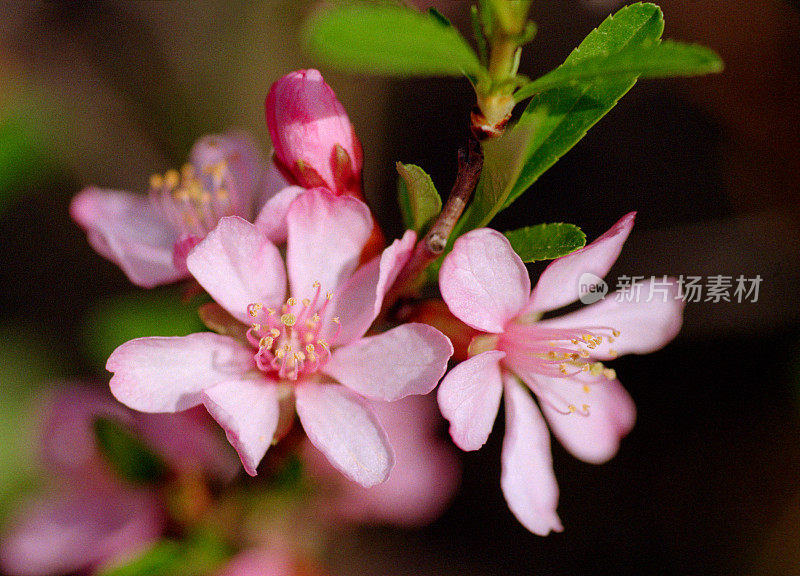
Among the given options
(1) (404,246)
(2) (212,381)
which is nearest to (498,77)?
(1) (404,246)

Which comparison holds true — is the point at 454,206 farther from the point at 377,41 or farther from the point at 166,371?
the point at 166,371

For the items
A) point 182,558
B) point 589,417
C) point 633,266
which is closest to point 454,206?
A: point 589,417

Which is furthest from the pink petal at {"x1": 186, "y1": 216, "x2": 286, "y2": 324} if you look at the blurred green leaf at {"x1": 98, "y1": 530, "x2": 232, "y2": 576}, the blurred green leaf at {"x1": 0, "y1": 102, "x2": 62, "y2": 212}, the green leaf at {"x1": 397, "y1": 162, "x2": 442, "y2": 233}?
the blurred green leaf at {"x1": 0, "y1": 102, "x2": 62, "y2": 212}

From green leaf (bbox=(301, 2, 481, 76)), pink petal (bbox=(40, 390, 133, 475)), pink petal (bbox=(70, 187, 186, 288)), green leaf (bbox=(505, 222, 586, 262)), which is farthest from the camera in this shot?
pink petal (bbox=(40, 390, 133, 475))

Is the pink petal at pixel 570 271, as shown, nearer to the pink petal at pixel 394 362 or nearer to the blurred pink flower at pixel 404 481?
the pink petal at pixel 394 362

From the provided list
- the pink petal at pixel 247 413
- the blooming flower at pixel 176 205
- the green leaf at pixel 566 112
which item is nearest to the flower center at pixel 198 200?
the blooming flower at pixel 176 205

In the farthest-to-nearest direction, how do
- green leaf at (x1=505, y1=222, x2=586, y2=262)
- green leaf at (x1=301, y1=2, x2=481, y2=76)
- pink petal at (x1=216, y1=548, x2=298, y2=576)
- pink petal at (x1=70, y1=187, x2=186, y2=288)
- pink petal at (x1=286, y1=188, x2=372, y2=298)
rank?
pink petal at (x1=216, y1=548, x2=298, y2=576), pink petal at (x1=70, y1=187, x2=186, y2=288), pink petal at (x1=286, y1=188, x2=372, y2=298), green leaf at (x1=505, y1=222, x2=586, y2=262), green leaf at (x1=301, y1=2, x2=481, y2=76)

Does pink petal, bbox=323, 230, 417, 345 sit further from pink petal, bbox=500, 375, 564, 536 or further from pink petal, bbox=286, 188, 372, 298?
pink petal, bbox=500, 375, 564, 536
